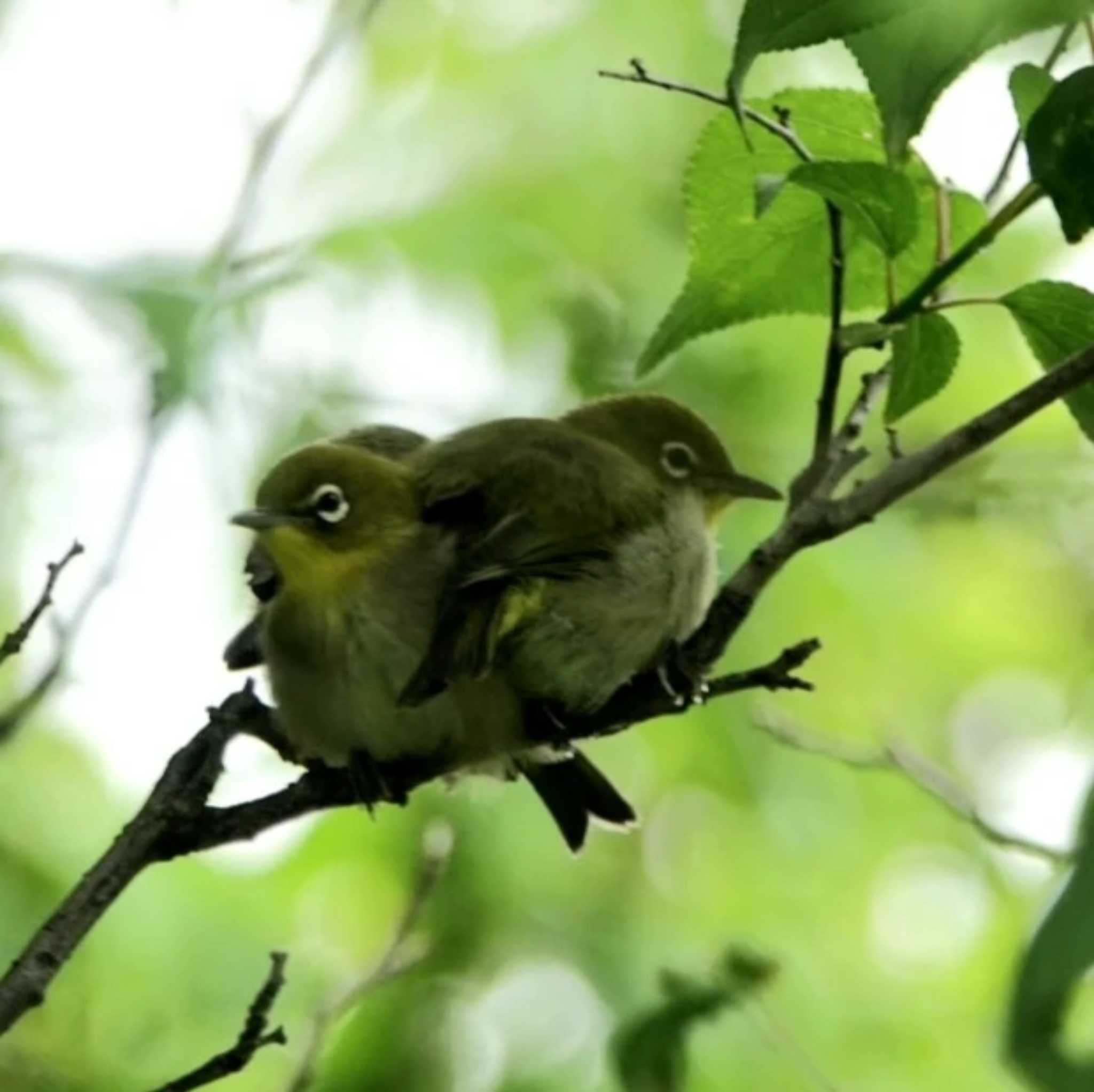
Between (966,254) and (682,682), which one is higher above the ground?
(966,254)

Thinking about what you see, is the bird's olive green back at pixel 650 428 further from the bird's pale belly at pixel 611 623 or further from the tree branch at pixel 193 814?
the tree branch at pixel 193 814

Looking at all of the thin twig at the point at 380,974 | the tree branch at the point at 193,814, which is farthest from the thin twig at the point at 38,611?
the thin twig at the point at 380,974

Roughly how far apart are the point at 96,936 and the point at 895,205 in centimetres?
324

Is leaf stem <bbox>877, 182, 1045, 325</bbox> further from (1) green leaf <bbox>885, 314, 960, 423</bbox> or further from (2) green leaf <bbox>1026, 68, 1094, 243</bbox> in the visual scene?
(2) green leaf <bbox>1026, 68, 1094, 243</bbox>

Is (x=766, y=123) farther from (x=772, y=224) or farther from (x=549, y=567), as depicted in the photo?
(x=549, y=567)

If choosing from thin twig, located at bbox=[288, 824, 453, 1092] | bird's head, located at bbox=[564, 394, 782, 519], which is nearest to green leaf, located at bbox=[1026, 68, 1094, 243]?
thin twig, located at bbox=[288, 824, 453, 1092]

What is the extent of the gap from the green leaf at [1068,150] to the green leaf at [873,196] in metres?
0.22

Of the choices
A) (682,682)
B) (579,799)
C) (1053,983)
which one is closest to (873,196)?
(682,682)

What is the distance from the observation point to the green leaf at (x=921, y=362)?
75.5 inches

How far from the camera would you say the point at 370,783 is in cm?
287

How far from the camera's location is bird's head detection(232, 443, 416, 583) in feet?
10.6

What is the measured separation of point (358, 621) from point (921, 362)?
1.40 m

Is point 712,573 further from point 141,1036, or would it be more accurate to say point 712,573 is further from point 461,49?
point 461,49

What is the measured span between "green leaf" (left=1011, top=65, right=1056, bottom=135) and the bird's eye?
2.65 metres
